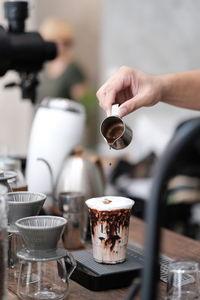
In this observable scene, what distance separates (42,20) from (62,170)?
6.08 m

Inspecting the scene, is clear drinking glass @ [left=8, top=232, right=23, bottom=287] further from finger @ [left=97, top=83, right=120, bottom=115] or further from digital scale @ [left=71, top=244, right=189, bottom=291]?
finger @ [left=97, top=83, right=120, bottom=115]

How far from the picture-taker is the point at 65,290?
138 centimetres

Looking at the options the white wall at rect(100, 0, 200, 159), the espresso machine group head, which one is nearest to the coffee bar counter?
the espresso machine group head

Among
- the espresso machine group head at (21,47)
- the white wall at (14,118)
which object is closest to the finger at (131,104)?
the espresso machine group head at (21,47)

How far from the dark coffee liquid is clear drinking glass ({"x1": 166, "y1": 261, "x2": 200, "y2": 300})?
405 mm

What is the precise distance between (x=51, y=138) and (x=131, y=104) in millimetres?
508

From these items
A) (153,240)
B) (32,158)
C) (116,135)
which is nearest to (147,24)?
(32,158)

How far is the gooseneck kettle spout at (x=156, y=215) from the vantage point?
0.93 metres

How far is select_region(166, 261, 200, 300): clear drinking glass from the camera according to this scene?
4.44 ft

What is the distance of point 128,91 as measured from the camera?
181cm

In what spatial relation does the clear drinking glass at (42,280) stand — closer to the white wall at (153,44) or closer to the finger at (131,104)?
the finger at (131,104)

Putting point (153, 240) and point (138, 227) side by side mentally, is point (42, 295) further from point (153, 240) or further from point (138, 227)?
point (138, 227)

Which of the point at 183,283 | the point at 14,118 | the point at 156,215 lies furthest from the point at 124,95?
the point at 14,118

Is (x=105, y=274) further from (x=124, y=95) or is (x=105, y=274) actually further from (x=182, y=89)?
(x=182, y=89)
